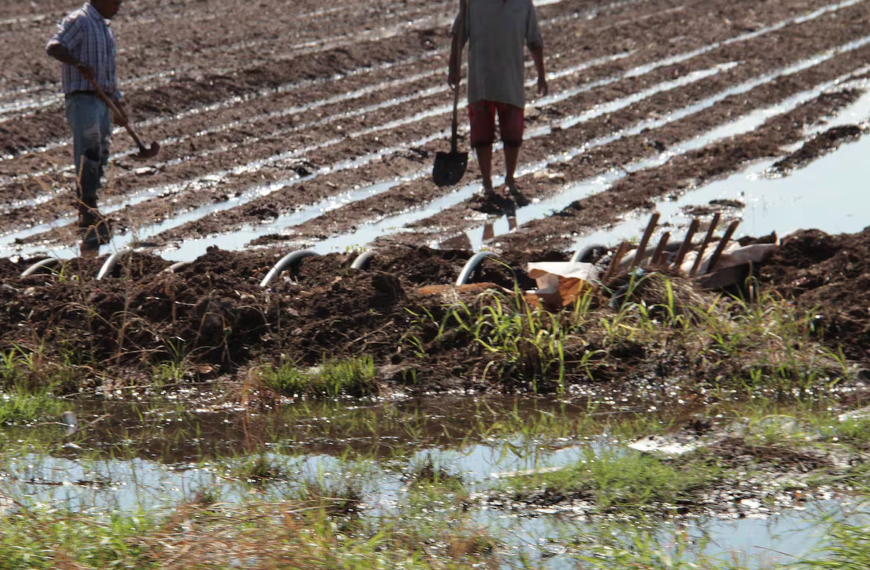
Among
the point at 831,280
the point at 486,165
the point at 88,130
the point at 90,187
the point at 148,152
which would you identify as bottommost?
the point at 831,280

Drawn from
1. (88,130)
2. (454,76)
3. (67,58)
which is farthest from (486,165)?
(67,58)

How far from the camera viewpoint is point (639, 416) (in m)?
4.78

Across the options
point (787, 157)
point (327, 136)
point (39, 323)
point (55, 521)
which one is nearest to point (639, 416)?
point (55, 521)

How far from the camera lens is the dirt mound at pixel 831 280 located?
5.44 m

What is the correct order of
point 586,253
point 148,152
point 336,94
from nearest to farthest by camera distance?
point 586,253 → point 148,152 → point 336,94

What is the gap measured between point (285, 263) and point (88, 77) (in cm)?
247

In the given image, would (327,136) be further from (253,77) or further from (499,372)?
(499,372)

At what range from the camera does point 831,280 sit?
5.99 m

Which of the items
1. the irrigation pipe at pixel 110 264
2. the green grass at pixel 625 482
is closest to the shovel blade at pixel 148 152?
the irrigation pipe at pixel 110 264

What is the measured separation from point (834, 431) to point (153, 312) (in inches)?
137

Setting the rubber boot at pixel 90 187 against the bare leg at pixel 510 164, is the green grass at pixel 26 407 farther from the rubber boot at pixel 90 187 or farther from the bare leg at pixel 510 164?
the bare leg at pixel 510 164

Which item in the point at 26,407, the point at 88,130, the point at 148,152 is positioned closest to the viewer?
the point at 26,407

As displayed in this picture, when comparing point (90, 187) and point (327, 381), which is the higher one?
point (90, 187)

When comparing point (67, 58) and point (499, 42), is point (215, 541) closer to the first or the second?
point (67, 58)
